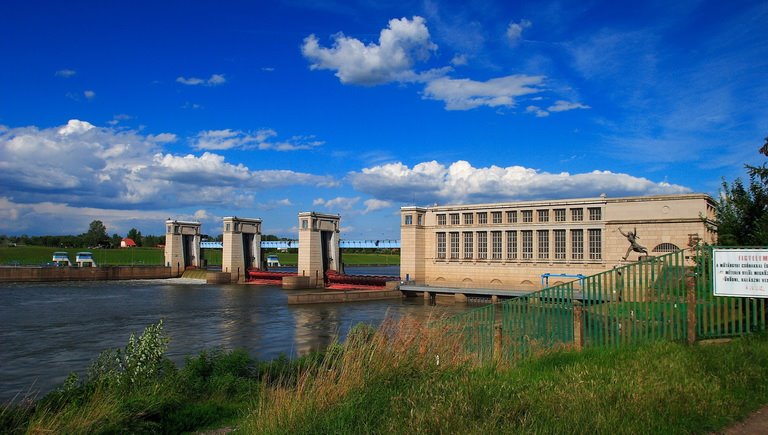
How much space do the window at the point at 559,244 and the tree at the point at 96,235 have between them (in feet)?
556

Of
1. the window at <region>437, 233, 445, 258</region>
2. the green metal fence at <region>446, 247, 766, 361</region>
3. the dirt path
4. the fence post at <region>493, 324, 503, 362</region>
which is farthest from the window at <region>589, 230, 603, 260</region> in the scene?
the dirt path

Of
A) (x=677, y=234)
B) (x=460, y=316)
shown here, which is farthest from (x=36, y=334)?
(x=677, y=234)

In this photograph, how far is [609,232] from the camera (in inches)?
1906

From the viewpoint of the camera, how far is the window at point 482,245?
5803cm

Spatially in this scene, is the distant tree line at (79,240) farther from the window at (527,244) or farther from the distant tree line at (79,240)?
the window at (527,244)

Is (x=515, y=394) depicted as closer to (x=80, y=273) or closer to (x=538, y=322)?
(x=538, y=322)

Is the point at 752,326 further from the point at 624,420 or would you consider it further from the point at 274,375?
the point at 274,375

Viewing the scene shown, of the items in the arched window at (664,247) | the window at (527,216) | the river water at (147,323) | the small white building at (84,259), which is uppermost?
the window at (527,216)

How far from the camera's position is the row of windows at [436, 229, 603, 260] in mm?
50312

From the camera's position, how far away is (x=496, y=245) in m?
57.0

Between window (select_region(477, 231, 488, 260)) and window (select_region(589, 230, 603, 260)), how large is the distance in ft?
37.3

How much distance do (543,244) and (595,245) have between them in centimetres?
513

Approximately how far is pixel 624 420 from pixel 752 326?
670 cm

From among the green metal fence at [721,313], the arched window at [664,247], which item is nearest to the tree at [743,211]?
the green metal fence at [721,313]
